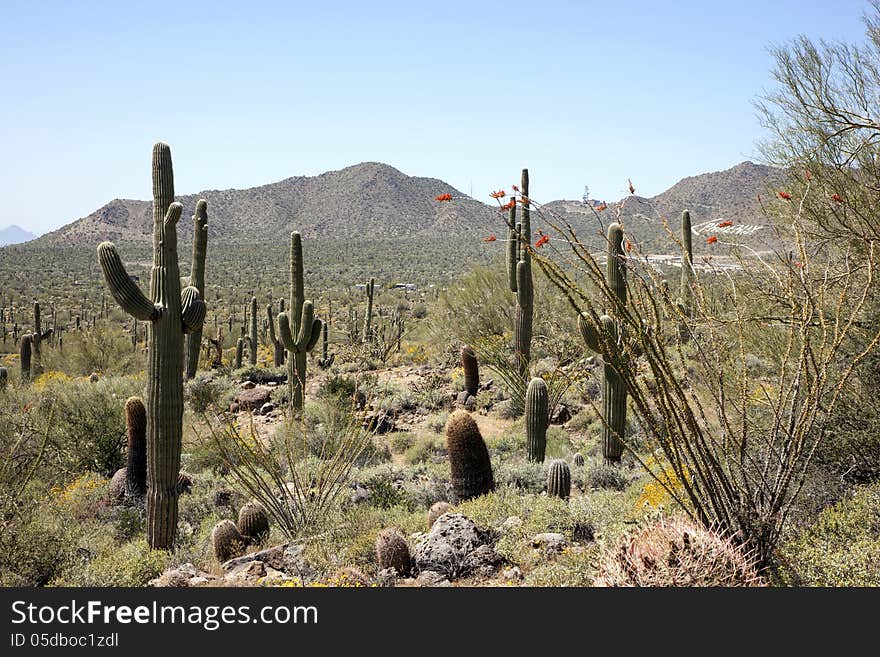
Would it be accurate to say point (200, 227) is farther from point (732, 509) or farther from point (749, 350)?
point (732, 509)

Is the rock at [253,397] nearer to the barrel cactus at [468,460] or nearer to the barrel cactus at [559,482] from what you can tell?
the barrel cactus at [468,460]

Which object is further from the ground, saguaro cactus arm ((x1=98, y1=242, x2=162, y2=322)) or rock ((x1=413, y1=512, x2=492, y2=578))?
saguaro cactus arm ((x1=98, y1=242, x2=162, y2=322))

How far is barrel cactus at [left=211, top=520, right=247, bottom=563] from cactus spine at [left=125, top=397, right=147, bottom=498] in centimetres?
308

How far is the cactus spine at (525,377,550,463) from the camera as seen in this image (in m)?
10.0

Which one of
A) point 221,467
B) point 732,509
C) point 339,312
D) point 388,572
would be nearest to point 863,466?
point 732,509

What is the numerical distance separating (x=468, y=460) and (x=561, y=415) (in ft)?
22.3

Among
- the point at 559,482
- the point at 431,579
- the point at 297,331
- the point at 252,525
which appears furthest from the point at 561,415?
the point at 431,579

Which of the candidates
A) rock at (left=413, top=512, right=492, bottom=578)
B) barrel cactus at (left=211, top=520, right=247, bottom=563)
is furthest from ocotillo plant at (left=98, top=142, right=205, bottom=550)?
rock at (left=413, top=512, right=492, bottom=578)

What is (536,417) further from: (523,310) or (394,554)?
(523,310)

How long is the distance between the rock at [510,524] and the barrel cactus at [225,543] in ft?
9.13

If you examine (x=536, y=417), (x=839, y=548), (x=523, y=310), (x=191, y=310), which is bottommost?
(x=839, y=548)

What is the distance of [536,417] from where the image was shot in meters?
10.1

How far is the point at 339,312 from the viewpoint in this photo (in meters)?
38.2

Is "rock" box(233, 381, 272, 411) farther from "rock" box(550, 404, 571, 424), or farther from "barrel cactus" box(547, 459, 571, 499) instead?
"barrel cactus" box(547, 459, 571, 499)
